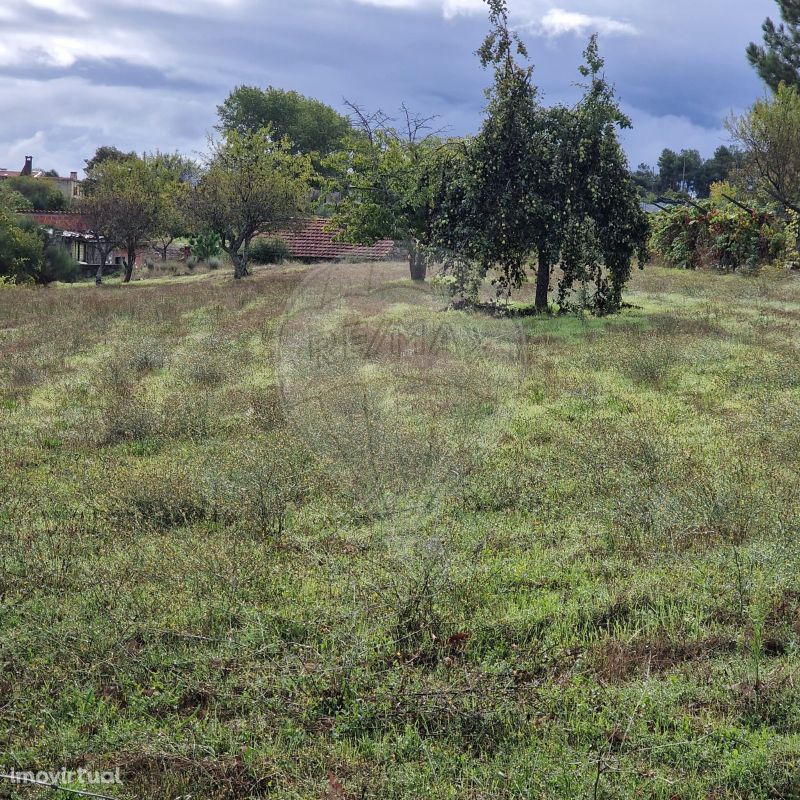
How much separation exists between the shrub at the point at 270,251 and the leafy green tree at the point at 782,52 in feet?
97.9

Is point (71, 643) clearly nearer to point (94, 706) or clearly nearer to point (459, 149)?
point (94, 706)

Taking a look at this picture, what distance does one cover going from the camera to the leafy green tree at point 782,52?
151ft

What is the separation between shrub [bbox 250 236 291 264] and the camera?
43.9 metres

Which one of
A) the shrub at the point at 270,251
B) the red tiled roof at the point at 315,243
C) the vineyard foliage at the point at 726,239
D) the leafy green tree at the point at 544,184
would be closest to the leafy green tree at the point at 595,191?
the leafy green tree at the point at 544,184

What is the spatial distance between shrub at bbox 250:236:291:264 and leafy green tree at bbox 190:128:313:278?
237 inches

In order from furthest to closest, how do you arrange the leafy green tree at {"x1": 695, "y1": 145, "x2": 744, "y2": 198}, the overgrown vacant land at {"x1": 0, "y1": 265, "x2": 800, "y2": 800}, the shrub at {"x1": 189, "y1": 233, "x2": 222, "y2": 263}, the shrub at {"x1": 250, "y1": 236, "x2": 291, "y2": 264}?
the leafy green tree at {"x1": 695, "y1": 145, "x2": 744, "y2": 198} < the shrub at {"x1": 189, "y1": 233, "x2": 222, "y2": 263} < the shrub at {"x1": 250, "y1": 236, "x2": 291, "y2": 264} < the overgrown vacant land at {"x1": 0, "y1": 265, "x2": 800, "y2": 800}

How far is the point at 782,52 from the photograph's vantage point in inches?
1839

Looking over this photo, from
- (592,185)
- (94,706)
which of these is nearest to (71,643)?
(94,706)

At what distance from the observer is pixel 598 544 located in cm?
595

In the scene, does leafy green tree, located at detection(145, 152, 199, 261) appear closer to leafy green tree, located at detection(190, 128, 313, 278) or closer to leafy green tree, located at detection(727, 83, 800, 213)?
leafy green tree, located at detection(190, 128, 313, 278)

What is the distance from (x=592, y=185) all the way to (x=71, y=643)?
15.0 meters

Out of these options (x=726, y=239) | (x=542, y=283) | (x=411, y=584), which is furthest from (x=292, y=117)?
(x=411, y=584)

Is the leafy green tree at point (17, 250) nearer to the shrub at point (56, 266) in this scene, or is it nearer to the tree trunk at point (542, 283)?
the shrub at point (56, 266)

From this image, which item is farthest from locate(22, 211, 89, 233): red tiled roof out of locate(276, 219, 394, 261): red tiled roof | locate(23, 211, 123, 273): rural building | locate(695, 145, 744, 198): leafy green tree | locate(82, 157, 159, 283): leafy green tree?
locate(695, 145, 744, 198): leafy green tree
